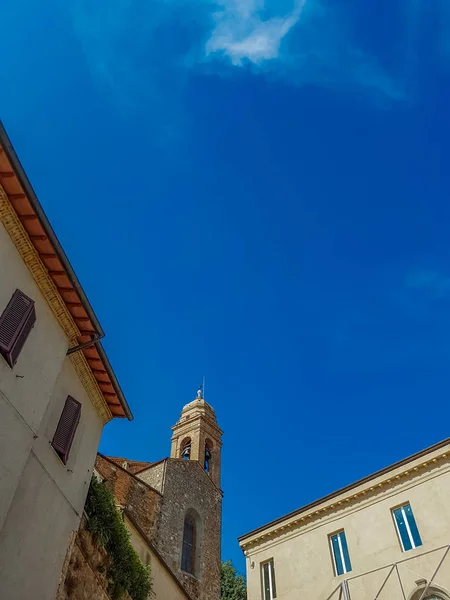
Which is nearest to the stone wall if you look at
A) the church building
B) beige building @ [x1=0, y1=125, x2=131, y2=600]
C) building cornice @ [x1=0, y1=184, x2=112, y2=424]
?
beige building @ [x1=0, y1=125, x2=131, y2=600]

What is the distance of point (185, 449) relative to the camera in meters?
36.5

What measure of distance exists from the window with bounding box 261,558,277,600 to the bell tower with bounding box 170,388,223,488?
16136mm

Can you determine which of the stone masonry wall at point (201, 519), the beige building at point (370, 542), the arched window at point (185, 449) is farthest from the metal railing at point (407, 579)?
the arched window at point (185, 449)

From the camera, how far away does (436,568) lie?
13.1m

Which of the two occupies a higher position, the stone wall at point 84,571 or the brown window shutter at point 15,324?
the brown window shutter at point 15,324

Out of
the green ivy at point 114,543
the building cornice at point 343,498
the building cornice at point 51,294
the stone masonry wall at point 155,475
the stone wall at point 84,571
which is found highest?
the stone masonry wall at point 155,475

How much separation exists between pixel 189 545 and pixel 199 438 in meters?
8.98

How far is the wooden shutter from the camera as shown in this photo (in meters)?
9.88

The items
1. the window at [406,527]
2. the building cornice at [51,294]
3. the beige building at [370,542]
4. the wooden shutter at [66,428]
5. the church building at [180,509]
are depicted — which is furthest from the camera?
the church building at [180,509]

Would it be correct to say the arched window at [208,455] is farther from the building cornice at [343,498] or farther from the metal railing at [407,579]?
the metal railing at [407,579]

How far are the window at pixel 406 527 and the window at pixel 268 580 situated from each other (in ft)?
16.1

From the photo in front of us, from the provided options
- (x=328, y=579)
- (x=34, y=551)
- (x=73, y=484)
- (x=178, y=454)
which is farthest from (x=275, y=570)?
(x=178, y=454)

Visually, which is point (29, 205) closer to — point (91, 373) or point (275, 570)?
point (91, 373)

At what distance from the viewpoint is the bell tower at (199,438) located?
35.2m
